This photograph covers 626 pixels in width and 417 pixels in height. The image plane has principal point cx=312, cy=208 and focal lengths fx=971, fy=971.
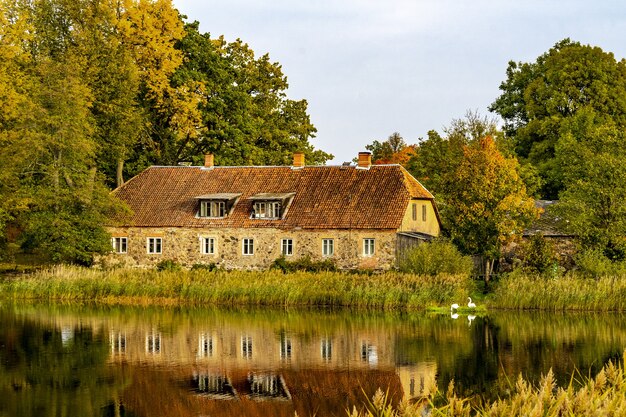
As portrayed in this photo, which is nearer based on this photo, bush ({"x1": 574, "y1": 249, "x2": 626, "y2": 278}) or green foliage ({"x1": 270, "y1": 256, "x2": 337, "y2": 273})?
bush ({"x1": 574, "y1": 249, "x2": 626, "y2": 278})

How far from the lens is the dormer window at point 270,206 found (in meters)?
45.2

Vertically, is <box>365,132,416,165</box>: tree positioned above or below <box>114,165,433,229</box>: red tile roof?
above

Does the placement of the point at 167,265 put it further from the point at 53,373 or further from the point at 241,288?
the point at 53,373

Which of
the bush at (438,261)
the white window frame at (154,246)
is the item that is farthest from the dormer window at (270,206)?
the bush at (438,261)

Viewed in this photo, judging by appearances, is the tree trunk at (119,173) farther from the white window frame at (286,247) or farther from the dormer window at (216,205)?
the white window frame at (286,247)

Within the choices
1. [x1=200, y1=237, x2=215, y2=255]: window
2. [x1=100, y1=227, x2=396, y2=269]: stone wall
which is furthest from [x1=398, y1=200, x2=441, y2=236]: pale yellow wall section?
[x1=200, y1=237, x2=215, y2=255]: window

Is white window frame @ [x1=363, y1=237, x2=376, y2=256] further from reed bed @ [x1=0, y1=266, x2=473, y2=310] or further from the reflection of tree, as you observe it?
the reflection of tree

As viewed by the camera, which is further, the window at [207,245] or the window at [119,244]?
the window at [119,244]

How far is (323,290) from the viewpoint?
34.7 m

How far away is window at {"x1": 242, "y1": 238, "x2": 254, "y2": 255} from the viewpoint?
45.3 meters

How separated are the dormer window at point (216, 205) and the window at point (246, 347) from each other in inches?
786

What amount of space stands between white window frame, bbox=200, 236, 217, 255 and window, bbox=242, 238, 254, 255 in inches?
57.7

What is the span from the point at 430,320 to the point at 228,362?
32.0 feet

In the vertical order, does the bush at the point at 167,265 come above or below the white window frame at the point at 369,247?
below
